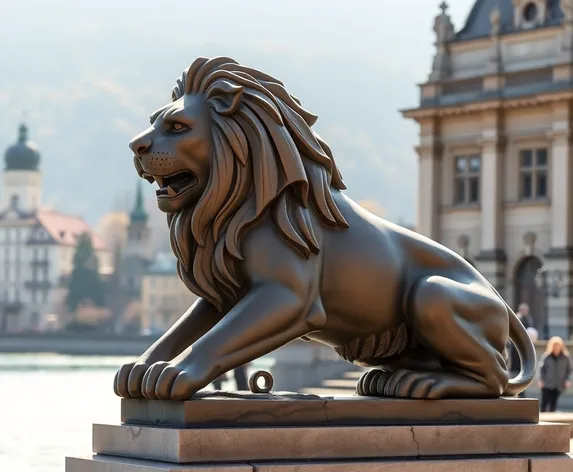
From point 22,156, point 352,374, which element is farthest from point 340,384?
point 22,156

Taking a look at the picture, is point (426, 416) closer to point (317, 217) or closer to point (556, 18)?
point (317, 217)

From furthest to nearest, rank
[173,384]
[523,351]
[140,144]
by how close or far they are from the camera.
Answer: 1. [523,351]
2. [140,144]
3. [173,384]

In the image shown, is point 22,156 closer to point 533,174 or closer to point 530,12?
point 530,12

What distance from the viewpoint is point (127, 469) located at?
4930 mm

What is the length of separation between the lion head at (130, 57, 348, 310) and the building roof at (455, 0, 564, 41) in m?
39.6

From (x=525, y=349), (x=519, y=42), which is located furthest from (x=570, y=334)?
(x=525, y=349)

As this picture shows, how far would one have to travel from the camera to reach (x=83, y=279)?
146 m

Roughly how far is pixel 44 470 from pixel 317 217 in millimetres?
4796

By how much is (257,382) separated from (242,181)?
76 cm

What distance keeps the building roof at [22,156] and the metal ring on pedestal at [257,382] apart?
166793mm

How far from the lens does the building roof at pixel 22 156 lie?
173 metres

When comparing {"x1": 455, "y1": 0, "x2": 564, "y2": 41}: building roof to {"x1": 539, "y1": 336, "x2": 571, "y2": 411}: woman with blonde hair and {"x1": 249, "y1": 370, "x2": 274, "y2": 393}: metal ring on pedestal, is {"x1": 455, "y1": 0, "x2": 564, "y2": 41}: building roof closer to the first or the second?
{"x1": 539, "y1": 336, "x2": 571, "y2": 411}: woman with blonde hair

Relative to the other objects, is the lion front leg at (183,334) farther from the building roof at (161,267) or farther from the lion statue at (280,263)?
the building roof at (161,267)

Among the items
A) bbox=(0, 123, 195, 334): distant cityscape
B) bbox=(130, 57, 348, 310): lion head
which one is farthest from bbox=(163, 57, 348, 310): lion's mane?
bbox=(0, 123, 195, 334): distant cityscape
